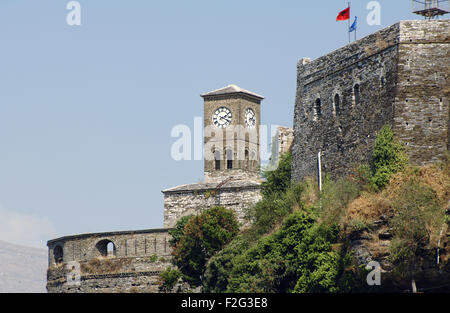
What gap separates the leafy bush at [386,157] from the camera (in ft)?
190

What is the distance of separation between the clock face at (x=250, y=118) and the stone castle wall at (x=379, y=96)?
50.9 m

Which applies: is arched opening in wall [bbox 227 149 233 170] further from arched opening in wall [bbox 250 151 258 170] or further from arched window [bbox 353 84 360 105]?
arched window [bbox 353 84 360 105]

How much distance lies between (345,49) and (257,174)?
52.4 m

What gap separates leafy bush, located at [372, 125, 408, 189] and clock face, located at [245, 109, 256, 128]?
59.2 m

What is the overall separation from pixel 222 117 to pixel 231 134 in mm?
2052

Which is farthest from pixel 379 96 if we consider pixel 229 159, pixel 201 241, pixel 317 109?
pixel 229 159

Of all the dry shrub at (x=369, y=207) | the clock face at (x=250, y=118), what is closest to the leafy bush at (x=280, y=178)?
the dry shrub at (x=369, y=207)

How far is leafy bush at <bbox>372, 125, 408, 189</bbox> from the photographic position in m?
57.9

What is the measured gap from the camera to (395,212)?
5525 centimetres

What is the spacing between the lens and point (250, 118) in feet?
389

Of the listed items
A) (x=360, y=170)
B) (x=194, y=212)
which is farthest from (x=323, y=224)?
(x=194, y=212)

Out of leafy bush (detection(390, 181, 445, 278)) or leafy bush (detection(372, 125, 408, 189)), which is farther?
leafy bush (detection(372, 125, 408, 189))

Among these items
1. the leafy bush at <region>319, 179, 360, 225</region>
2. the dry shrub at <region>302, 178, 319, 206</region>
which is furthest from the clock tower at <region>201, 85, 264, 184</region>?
the leafy bush at <region>319, 179, 360, 225</region>
